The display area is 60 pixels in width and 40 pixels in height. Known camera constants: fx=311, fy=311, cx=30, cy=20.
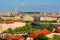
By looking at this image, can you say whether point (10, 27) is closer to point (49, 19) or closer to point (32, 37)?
point (32, 37)

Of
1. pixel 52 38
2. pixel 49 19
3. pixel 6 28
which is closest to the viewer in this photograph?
pixel 52 38

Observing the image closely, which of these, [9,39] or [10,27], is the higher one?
[9,39]

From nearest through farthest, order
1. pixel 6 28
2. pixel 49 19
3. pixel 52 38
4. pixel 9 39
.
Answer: pixel 9 39 < pixel 52 38 < pixel 6 28 < pixel 49 19

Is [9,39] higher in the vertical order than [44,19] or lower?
higher

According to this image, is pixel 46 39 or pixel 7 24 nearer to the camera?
pixel 46 39

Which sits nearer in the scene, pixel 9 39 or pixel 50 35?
pixel 9 39

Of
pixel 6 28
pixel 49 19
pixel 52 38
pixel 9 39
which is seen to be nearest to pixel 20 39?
pixel 9 39

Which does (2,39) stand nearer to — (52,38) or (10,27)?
(52,38)

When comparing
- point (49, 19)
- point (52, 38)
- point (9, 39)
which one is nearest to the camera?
point (9, 39)

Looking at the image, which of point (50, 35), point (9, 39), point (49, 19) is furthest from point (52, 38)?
point (49, 19)
